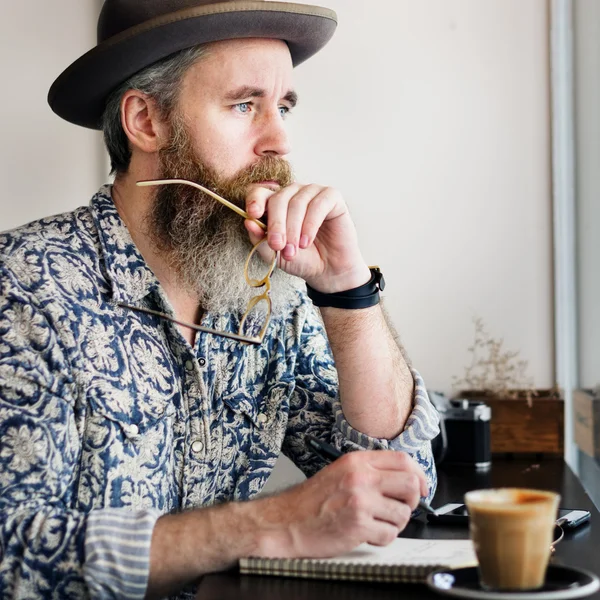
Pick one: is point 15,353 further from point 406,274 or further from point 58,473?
point 406,274

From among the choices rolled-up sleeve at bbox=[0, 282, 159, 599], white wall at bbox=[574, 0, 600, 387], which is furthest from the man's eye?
white wall at bbox=[574, 0, 600, 387]

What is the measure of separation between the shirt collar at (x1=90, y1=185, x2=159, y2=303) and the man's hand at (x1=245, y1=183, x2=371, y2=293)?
0.67 feet

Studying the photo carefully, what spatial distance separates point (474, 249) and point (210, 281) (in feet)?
3.02

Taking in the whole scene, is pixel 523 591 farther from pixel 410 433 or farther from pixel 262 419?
pixel 262 419

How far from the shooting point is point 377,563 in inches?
40.6

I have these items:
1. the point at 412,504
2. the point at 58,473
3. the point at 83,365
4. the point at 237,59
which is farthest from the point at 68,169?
the point at 412,504

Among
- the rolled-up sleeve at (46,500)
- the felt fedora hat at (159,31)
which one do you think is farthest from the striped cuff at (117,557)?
the felt fedora hat at (159,31)

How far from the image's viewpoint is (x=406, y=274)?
7.48 feet

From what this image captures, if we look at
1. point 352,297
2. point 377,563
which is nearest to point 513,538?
point 377,563

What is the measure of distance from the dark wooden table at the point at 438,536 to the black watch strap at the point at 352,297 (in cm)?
37

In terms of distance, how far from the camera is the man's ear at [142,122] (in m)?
1.67

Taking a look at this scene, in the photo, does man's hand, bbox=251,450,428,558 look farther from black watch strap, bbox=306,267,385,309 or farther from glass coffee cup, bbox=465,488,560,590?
black watch strap, bbox=306,267,385,309

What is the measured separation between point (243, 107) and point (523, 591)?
1079mm

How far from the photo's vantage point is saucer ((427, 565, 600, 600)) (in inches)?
30.8
